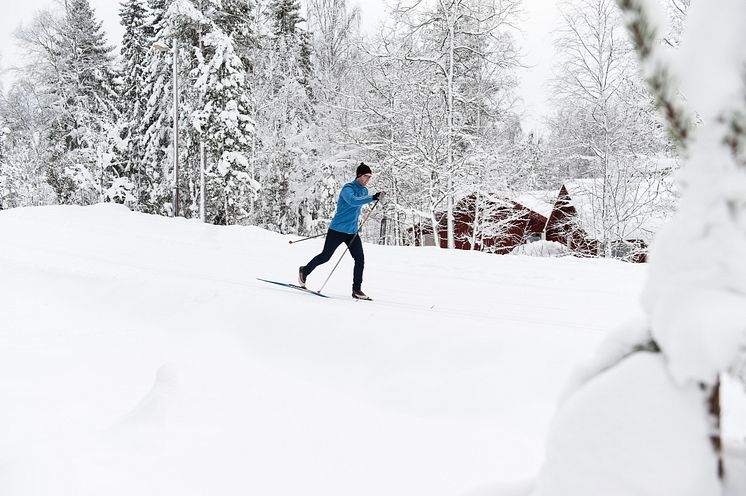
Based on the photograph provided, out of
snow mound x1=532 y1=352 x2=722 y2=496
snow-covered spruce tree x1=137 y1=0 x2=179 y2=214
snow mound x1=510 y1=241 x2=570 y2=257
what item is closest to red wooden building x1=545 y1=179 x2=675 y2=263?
snow mound x1=510 y1=241 x2=570 y2=257

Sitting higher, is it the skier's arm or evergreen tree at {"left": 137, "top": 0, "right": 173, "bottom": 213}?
evergreen tree at {"left": 137, "top": 0, "right": 173, "bottom": 213}

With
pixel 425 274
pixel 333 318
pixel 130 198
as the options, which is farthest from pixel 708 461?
pixel 130 198

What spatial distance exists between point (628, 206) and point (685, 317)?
1764 cm

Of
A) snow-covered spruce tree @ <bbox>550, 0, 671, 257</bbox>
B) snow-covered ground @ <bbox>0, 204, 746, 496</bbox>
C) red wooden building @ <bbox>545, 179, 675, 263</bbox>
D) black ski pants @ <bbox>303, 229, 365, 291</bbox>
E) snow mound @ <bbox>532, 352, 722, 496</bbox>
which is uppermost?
snow-covered spruce tree @ <bbox>550, 0, 671, 257</bbox>

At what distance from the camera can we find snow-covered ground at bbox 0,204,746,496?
2.74m

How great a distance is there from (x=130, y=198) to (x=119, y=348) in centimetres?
2185

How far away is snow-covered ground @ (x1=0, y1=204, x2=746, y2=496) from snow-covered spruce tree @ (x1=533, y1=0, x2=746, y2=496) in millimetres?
295

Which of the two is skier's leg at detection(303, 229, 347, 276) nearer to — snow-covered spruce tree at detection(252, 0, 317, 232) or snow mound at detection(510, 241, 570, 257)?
snow mound at detection(510, 241, 570, 257)

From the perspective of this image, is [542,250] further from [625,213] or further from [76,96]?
[76,96]

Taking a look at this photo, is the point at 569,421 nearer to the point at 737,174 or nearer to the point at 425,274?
the point at 737,174

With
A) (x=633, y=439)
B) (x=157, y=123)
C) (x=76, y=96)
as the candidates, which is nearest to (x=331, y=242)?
(x=633, y=439)

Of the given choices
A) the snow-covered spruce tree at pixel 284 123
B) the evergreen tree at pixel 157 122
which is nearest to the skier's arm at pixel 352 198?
the snow-covered spruce tree at pixel 284 123

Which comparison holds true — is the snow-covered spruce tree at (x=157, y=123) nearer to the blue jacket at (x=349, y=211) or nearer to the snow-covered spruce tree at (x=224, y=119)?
the snow-covered spruce tree at (x=224, y=119)

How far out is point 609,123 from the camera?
16922 millimetres
